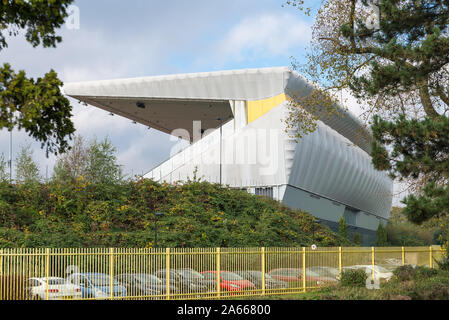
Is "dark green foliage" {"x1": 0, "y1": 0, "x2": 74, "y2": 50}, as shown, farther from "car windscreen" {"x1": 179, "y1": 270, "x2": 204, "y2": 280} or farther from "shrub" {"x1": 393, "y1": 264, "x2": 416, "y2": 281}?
"shrub" {"x1": 393, "y1": 264, "x2": 416, "y2": 281}

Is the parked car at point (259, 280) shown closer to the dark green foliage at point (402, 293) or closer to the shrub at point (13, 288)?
the dark green foliage at point (402, 293)

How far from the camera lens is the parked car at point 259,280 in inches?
864

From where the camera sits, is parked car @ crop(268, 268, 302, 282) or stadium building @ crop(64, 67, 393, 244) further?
stadium building @ crop(64, 67, 393, 244)

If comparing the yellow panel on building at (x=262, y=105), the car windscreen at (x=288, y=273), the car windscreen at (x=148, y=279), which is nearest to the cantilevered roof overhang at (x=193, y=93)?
the yellow panel on building at (x=262, y=105)

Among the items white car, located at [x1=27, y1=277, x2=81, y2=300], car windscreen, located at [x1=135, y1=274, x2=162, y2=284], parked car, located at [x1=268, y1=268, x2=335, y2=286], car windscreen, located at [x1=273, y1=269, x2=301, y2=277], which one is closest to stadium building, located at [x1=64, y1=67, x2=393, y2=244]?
parked car, located at [x1=268, y1=268, x2=335, y2=286]

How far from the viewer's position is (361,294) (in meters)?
17.9

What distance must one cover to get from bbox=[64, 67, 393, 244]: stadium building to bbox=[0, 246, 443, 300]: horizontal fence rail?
2399cm

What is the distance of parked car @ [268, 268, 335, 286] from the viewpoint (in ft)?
74.4

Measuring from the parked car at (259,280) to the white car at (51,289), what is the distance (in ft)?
22.1

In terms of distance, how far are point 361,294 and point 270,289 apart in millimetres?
5154

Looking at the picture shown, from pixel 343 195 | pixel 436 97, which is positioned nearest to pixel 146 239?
pixel 436 97

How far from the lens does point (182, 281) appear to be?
19891 mm

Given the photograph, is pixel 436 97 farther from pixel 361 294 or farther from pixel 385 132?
pixel 361 294

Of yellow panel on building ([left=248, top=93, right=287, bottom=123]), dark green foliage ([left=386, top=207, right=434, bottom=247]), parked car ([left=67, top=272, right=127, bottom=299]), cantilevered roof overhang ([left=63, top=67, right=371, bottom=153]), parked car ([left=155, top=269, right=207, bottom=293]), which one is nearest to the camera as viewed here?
parked car ([left=67, top=272, right=127, bottom=299])
